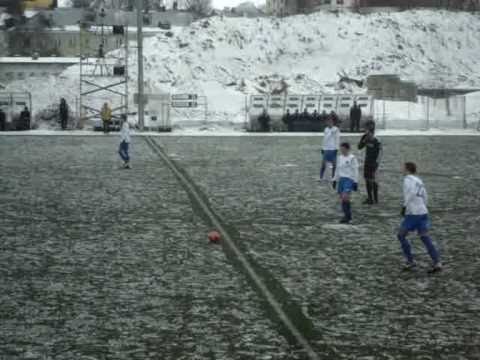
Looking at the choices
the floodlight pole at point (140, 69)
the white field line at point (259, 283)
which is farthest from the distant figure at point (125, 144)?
the floodlight pole at point (140, 69)

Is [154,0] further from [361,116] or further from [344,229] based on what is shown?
[344,229]

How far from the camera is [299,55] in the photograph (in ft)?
219

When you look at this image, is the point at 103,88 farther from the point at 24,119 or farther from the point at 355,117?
the point at 355,117

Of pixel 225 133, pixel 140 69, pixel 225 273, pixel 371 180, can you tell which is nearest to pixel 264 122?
pixel 225 133

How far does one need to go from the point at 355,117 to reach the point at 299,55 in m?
21.9

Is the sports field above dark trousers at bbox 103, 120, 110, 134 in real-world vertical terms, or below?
below

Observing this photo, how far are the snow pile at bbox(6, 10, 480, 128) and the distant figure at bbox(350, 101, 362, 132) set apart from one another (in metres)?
9.31

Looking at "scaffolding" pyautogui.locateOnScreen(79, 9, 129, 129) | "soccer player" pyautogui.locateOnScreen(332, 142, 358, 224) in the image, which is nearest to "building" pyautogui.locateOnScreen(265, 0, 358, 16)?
"scaffolding" pyautogui.locateOnScreen(79, 9, 129, 129)

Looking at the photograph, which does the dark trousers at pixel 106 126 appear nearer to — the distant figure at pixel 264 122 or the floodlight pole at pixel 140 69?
the floodlight pole at pixel 140 69

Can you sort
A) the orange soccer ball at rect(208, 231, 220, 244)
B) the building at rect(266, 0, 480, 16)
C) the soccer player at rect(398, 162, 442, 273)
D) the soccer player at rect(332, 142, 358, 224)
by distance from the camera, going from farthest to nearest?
1. the building at rect(266, 0, 480, 16)
2. the soccer player at rect(332, 142, 358, 224)
3. the orange soccer ball at rect(208, 231, 220, 244)
4. the soccer player at rect(398, 162, 442, 273)

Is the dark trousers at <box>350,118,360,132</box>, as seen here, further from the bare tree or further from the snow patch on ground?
the bare tree

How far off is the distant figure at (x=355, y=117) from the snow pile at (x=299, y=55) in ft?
30.6

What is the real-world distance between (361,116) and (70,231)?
3550 cm

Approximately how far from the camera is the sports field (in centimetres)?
820
